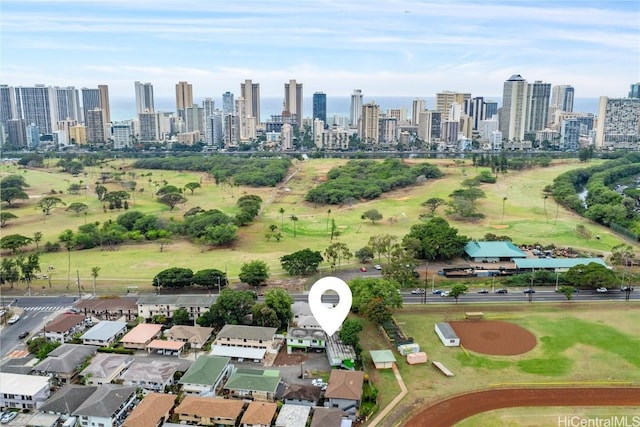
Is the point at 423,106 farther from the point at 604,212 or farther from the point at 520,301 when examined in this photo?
the point at 520,301

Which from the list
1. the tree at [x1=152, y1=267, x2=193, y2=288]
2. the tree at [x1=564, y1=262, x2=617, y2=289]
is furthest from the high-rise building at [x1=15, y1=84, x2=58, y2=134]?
the tree at [x1=564, y1=262, x2=617, y2=289]

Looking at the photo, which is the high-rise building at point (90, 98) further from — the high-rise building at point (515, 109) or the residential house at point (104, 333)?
the residential house at point (104, 333)

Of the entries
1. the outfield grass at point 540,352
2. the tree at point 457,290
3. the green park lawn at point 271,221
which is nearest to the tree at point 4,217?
the green park lawn at point 271,221

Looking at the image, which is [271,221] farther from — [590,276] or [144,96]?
[144,96]

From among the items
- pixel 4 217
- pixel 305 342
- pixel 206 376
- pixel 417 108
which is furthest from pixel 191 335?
pixel 417 108

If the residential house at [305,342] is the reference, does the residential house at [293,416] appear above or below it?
below

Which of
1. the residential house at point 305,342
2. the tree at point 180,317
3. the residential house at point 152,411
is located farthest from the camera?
the tree at point 180,317

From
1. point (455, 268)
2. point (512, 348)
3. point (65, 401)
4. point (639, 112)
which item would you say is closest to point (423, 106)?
Answer: point (639, 112)
